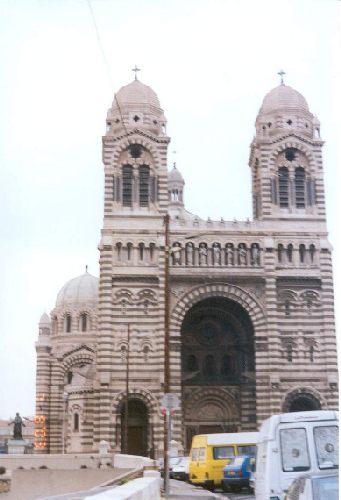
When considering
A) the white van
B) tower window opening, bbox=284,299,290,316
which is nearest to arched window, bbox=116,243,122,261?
tower window opening, bbox=284,299,290,316

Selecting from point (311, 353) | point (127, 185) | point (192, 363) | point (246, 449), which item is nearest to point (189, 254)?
point (127, 185)

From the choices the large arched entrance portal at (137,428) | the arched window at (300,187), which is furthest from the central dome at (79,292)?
the arched window at (300,187)

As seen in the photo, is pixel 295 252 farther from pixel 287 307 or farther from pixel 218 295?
pixel 218 295

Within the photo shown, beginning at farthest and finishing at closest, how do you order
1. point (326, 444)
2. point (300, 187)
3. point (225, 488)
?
point (300, 187) → point (225, 488) → point (326, 444)

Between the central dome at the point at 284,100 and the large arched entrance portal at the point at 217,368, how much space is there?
33.5 ft

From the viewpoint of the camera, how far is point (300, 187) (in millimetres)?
41906

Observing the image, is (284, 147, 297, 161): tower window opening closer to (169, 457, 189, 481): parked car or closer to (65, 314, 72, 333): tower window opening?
(169, 457, 189, 481): parked car

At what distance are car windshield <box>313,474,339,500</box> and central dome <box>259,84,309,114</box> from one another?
112 ft

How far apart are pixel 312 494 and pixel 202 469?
16.0 m

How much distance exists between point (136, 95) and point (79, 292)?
17143mm

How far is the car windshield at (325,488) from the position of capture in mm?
9859

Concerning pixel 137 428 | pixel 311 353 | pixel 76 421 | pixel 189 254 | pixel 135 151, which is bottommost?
pixel 137 428

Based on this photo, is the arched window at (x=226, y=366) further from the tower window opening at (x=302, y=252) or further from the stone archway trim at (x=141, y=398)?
the tower window opening at (x=302, y=252)

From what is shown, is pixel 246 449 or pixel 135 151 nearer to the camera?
pixel 246 449
